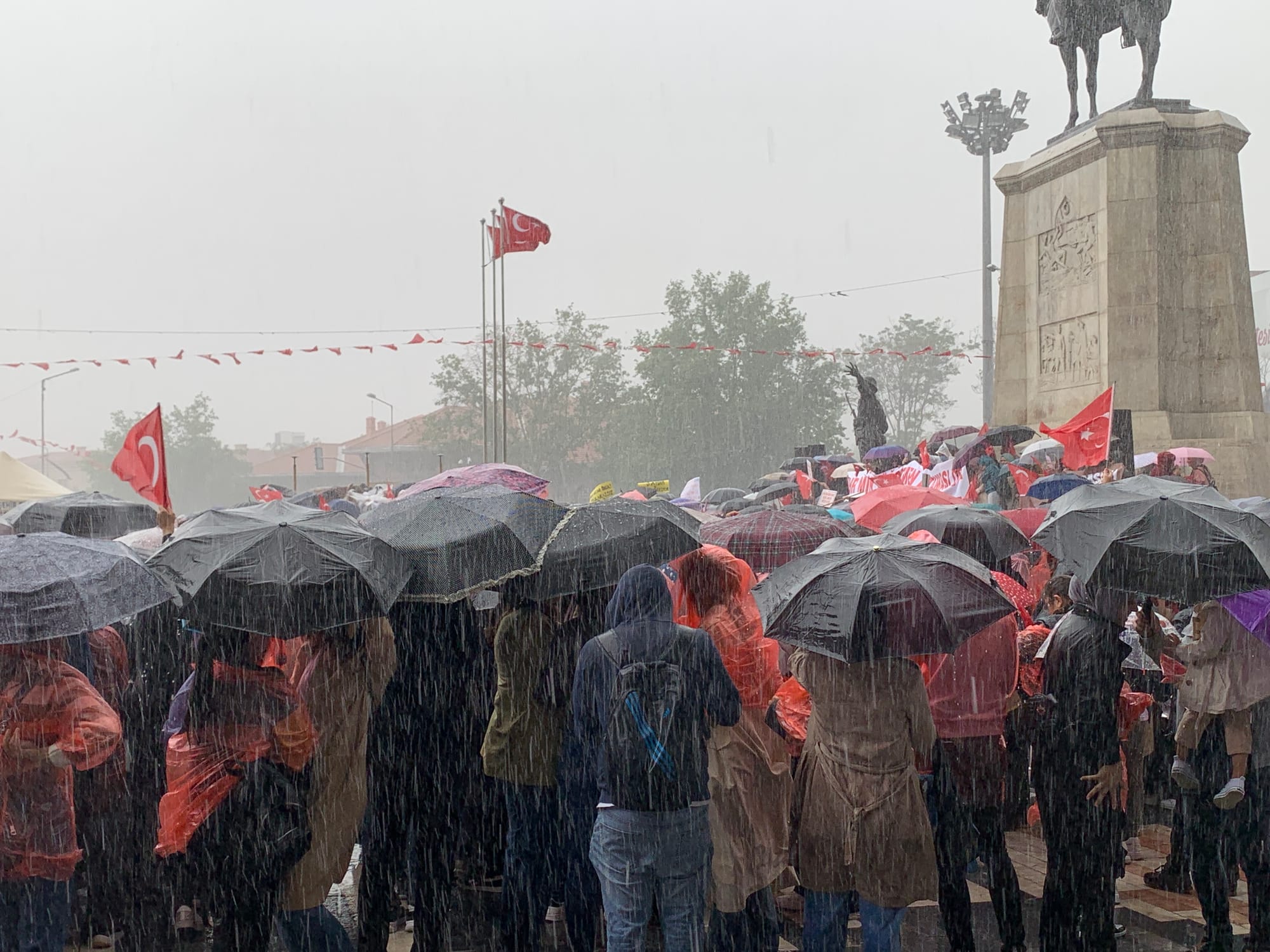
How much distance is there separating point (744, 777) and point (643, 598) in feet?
2.79

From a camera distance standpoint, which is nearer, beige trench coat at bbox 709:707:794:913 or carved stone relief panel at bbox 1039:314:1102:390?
beige trench coat at bbox 709:707:794:913

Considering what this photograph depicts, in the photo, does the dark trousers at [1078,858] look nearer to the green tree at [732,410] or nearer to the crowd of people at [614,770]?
the crowd of people at [614,770]

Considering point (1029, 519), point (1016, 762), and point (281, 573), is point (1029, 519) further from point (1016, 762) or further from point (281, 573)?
point (281, 573)

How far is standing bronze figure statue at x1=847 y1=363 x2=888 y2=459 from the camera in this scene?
776 inches

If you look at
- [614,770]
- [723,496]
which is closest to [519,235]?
[723,496]

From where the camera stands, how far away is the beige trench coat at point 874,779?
3705 millimetres

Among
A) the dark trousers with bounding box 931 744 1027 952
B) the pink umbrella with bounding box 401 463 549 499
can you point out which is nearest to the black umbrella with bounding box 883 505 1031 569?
the dark trousers with bounding box 931 744 1027 952

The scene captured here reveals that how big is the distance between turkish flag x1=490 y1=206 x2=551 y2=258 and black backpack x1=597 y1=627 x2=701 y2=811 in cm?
2176

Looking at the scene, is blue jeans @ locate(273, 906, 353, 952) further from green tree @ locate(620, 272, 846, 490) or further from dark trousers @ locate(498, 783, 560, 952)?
green tree @ locate(620, 272, 846, 490)

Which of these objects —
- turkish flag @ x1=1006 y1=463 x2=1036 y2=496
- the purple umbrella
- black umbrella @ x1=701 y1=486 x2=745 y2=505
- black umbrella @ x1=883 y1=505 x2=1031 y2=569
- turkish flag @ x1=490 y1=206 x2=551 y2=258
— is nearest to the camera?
the purple umbrella

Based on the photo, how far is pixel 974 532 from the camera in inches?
214

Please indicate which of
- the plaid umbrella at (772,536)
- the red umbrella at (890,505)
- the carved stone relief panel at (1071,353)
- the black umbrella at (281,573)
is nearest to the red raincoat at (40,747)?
the black umbrella at (281,573)

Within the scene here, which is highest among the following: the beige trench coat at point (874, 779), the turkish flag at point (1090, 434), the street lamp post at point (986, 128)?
the street lamp post at point (986, 128)

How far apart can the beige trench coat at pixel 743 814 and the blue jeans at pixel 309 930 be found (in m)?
1.27
